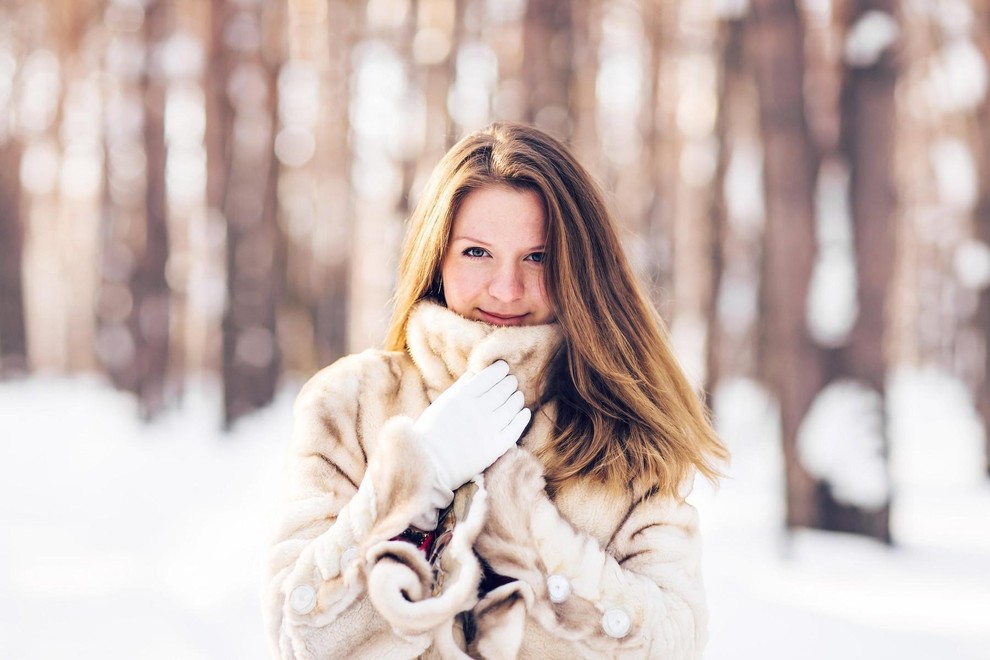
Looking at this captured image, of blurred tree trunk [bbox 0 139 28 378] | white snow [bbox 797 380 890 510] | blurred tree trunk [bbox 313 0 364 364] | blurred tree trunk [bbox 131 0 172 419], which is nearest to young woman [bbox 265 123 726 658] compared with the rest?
white snow [bbox 797 380 890 510]

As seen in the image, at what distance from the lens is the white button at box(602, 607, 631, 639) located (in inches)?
62.4

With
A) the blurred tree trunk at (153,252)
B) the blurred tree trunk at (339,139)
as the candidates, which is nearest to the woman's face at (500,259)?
the blurred tree trunk at (153,252)

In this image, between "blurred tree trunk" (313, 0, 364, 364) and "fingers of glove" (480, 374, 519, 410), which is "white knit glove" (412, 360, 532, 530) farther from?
"blurred tree trunk" (313, 0, 364, 364)

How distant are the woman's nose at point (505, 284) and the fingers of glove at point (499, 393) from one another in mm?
168

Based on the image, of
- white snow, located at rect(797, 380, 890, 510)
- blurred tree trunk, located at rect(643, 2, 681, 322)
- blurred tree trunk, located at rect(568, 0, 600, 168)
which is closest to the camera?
white snow, located at rect(797, 380, 890, 510)

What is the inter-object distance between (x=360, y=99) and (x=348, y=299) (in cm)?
405

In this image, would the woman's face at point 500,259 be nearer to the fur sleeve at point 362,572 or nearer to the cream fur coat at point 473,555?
the cream fur coat at point 473,555

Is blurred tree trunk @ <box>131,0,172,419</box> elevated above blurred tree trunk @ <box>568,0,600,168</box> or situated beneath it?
situated beneath

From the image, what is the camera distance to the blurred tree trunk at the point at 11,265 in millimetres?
17969

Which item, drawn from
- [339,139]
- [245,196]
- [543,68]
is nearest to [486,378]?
[543,68]

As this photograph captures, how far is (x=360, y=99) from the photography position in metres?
15.2

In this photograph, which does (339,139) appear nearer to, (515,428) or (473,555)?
Result: (515,428)

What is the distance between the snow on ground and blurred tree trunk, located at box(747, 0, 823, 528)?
29cm

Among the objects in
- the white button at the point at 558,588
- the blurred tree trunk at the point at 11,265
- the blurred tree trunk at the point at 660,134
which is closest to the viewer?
the white button at the point at 558,588
